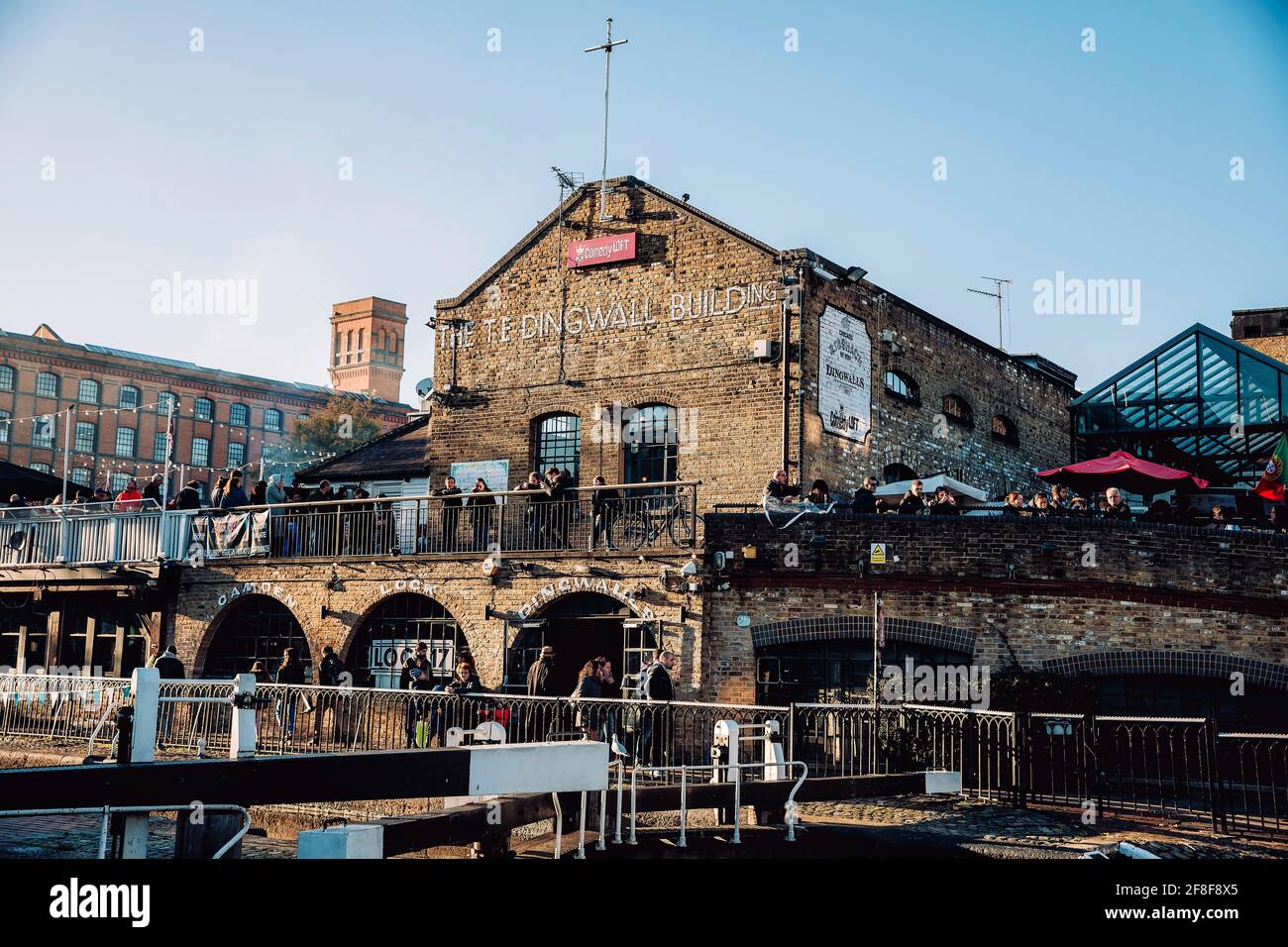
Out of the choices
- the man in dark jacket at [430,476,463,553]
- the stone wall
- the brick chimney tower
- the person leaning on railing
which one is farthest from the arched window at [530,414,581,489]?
the brick chimney tower

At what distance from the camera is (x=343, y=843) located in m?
7.87

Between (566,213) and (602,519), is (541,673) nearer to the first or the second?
(602,519)

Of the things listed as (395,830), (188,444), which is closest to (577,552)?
(395,830)

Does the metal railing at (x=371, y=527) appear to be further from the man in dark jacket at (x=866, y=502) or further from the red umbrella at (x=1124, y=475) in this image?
the red umbrella at (x=1124, y=475)

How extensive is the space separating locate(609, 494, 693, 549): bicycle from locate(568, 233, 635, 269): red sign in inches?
222

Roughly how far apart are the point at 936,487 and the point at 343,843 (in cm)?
1582

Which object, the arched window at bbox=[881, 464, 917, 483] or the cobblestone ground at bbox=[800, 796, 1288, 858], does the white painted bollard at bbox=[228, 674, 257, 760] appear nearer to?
the cobblestone ground at bbox=[800, 796, 1288, 858]

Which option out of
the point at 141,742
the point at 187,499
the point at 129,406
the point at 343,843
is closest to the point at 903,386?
the point at 187,499

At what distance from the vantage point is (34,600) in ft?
88.5

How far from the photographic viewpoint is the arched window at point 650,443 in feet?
78.4

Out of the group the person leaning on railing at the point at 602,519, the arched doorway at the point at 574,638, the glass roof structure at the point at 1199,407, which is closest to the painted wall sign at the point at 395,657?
the arched doorway at the point at 574,638
